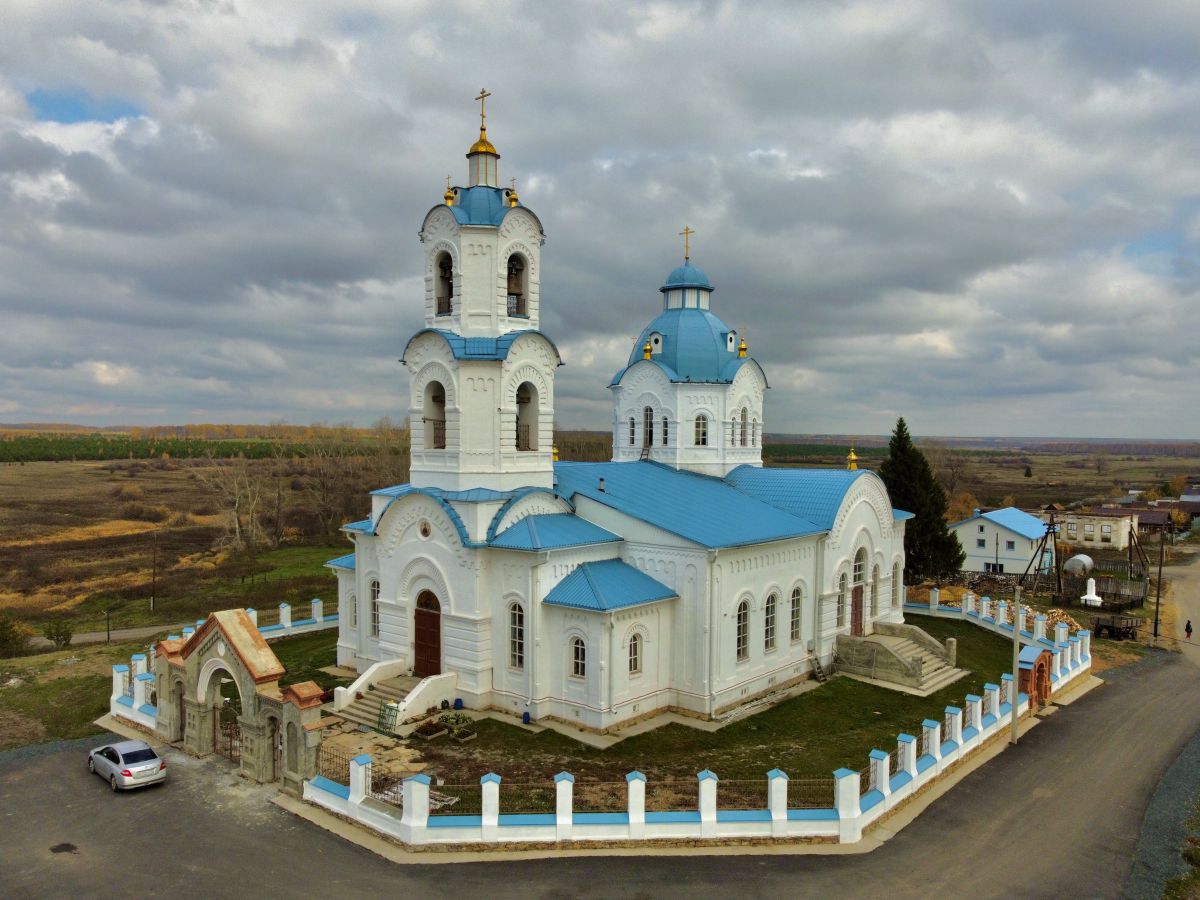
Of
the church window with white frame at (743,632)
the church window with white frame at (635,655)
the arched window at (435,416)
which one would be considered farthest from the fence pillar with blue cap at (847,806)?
the arched window at (435,416)

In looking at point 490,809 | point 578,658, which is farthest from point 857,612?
point 490,809

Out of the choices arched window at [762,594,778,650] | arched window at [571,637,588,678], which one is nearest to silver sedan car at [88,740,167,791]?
arched window at [571,637,588,678]

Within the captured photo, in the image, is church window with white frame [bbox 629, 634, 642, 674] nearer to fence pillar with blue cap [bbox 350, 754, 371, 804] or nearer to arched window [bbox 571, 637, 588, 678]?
arched window [bbox 571, 637, 588, 678]

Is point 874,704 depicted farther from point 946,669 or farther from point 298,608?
point 298,608

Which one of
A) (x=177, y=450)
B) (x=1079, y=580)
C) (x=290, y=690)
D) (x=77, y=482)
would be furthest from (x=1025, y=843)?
(x=177, y=450)

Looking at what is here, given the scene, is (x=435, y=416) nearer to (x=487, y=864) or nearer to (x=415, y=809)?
(x=415, y=809)

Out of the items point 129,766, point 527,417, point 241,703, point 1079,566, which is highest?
point 527,417

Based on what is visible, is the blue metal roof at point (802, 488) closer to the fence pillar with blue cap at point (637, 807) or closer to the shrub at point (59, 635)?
the fence pillar with blue cap at point (637, 807)
